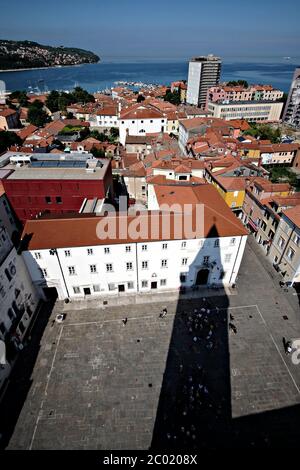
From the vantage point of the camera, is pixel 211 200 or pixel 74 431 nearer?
pixel 74 431

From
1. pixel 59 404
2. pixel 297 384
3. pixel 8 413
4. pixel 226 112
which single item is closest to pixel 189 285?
pixel 297 384

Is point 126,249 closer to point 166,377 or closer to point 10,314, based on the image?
point 10,314

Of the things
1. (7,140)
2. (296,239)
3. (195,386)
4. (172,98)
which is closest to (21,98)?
(7,140)

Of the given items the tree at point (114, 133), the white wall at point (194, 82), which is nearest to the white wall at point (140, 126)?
the tree at point (114, 133)

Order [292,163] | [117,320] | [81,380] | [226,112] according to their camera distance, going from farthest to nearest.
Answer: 1. [226,112]
2. [292,163]
3. [117,320]
4. [81,380]

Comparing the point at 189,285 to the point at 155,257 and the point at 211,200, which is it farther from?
the point at 211,200

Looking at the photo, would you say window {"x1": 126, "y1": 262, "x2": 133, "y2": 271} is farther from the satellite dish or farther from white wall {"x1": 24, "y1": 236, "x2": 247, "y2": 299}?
the satellite dish
